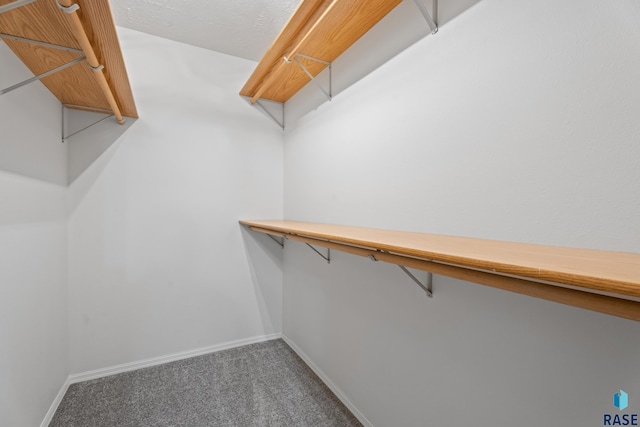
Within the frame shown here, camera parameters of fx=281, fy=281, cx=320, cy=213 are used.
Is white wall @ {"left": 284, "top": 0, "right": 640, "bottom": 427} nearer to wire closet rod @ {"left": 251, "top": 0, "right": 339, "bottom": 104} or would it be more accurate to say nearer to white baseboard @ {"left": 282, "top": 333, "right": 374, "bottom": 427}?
white baseboard @ {"left": 282, "top": 333, "right": 374, "bottom": 427}

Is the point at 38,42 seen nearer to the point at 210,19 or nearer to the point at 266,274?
the point at 210,19

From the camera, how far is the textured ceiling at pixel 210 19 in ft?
5.57

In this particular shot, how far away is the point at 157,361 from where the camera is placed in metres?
2.07

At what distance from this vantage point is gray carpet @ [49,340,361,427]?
1.53 m

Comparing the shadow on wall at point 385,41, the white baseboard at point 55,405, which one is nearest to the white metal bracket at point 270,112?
the shadow on wall at point 385,41

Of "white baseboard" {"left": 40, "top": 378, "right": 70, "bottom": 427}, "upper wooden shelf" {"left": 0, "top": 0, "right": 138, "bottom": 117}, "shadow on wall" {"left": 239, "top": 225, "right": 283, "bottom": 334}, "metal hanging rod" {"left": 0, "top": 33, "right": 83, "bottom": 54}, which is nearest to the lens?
"upper wooden shelf" {"left": 0, "top": 0, "right": 138, "bottom": 117}

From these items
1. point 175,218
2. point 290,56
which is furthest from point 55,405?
point 290,56

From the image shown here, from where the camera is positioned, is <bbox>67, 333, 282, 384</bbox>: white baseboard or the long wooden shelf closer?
the long wooden shelf

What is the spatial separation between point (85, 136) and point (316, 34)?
163 centimetres

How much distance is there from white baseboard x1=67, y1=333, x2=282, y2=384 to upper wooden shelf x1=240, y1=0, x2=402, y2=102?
2032mm

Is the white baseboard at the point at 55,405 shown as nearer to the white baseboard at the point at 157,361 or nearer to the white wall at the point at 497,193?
the white baseboard at the point at 157,361

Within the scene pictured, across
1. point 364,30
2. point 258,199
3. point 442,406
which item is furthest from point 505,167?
point 258,199

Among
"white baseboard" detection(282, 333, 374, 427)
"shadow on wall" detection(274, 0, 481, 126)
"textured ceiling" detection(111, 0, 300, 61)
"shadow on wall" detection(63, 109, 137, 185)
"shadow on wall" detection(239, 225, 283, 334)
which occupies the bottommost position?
"white baseboard" detection(282, 333, 374, 427)

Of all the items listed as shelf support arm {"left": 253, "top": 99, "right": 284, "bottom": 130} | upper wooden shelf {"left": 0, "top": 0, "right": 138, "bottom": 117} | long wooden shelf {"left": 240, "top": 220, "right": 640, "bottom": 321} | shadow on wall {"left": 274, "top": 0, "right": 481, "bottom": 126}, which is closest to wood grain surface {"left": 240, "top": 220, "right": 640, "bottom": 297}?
Result: long wooden shelf {"left": 240, "top": 220, "right": 640, "bottom": 321}
